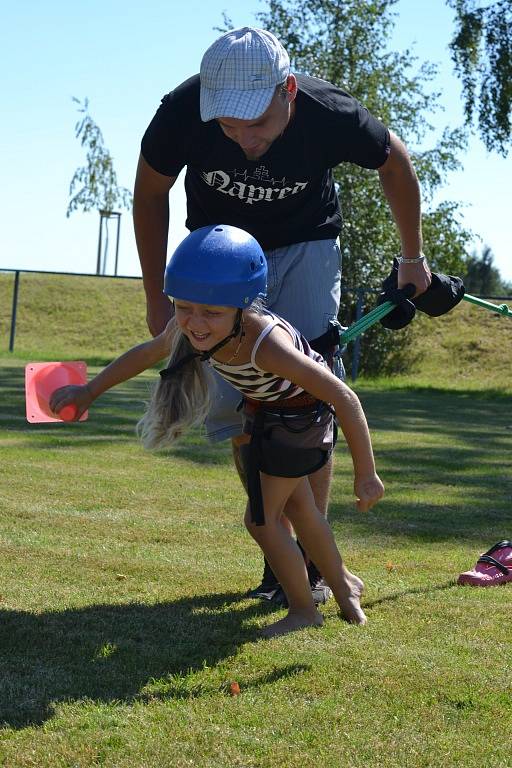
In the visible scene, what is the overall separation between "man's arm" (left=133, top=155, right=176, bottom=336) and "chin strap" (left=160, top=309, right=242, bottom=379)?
564 mm

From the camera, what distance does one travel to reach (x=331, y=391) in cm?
344

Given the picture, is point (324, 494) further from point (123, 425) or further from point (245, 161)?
point (123, 425)

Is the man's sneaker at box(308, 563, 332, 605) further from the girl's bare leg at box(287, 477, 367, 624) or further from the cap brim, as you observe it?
the cap brim

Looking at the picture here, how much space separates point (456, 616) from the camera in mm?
3846

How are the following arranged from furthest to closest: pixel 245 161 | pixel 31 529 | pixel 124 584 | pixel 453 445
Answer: pixel 453 445 < pixel 31 529 < pixel 124 584 < pixel 245 161

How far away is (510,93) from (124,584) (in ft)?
48.9

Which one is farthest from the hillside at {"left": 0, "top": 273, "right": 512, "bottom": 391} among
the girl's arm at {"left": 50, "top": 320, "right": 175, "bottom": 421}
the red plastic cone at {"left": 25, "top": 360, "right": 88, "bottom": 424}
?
the girl's arm at {"left": 50, "top": 320, "right": 175, "bottom": 421}

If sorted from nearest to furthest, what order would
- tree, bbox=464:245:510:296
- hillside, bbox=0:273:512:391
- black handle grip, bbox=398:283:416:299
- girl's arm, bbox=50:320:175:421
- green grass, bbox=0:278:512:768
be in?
green grass, bbox=0:278:512:768, girl's arm, bbox=50:320:175:421, black handle grip, bbox=398:283:416:299, hillside, bbox=0:273:512:391, tree, bbox=464:245:510:296

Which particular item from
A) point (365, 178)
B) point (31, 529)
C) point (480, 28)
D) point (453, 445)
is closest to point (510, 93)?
point (480, 28)

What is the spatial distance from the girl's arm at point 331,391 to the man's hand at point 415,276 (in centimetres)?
91

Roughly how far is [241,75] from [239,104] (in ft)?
0.36

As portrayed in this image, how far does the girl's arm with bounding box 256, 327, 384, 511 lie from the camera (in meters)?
3.43

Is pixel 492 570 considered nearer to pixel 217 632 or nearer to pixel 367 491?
pixel 367 491

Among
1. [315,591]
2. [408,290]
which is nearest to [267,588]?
[315,591]
